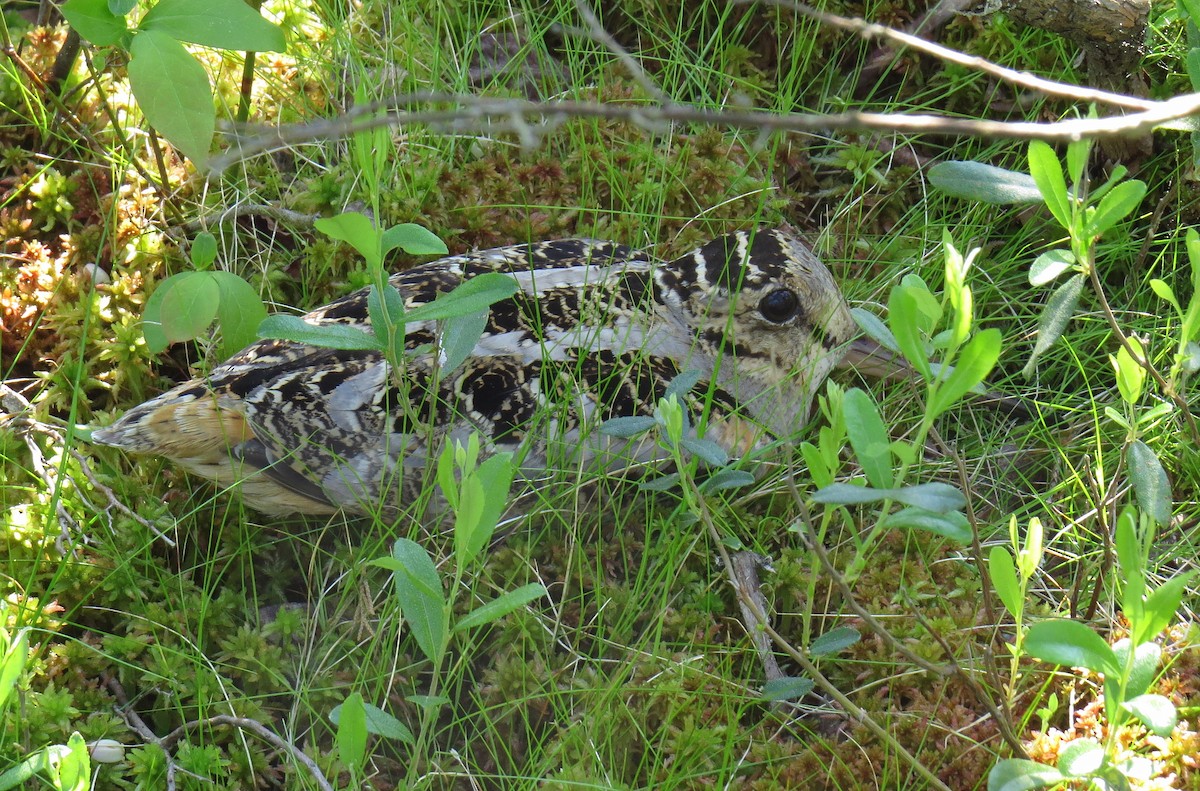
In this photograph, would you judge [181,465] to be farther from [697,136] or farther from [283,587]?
[697,136]

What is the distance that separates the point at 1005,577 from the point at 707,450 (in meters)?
0.72

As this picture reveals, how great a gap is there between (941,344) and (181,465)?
6.00 ft

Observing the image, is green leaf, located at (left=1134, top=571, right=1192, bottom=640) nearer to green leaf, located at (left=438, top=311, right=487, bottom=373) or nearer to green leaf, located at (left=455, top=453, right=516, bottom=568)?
green leaf, located at (left=455, top=453, right=516, bottom=568)

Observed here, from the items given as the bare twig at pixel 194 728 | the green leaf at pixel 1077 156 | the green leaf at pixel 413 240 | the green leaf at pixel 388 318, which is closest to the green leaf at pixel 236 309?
the green leaf at pixel 388 318

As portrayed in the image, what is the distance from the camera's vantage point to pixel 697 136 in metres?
3.52

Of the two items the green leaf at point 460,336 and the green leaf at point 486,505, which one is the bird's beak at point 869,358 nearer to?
the green leaf at point 460,336

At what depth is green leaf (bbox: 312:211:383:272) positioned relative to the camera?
197 centimetres

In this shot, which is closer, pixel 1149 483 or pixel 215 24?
pixel 1149 483

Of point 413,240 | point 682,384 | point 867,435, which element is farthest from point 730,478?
point 413,240

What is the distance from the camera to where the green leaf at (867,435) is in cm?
185

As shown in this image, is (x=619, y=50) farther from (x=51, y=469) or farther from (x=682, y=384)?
(x=51, y=469)

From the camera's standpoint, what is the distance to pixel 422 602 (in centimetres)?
200

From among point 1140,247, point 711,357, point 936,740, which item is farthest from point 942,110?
point 936,740

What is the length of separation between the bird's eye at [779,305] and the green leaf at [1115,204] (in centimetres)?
101
